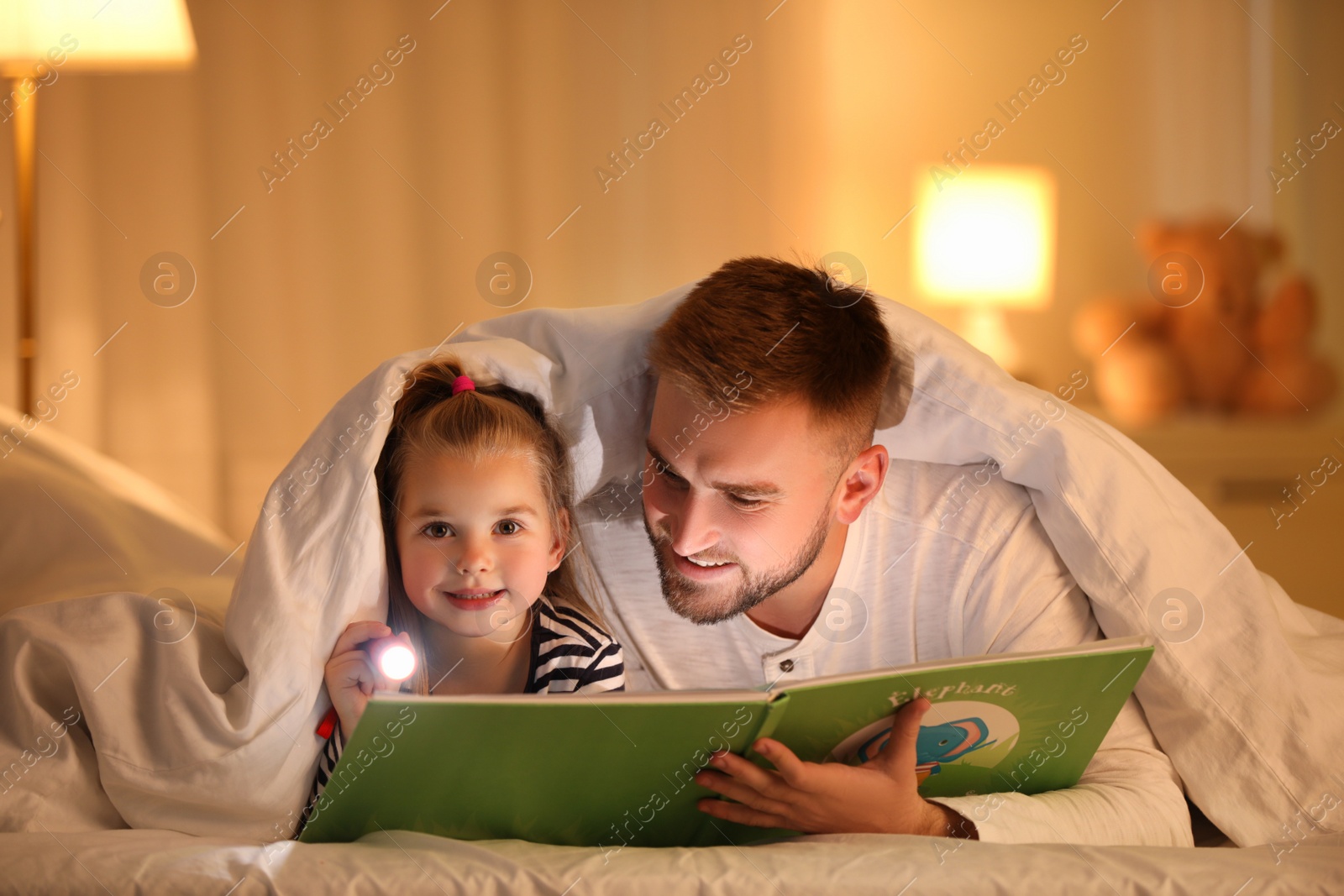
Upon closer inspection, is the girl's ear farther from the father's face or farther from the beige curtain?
the beige curtain

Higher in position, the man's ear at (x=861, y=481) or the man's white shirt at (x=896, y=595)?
the man's ear at (x=861, y=481)

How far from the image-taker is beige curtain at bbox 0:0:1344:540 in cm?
144

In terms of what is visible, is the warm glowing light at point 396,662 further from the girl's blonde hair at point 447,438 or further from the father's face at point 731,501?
the father's face at point 731,501

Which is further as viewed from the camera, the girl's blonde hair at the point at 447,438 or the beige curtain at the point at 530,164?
the beige curtain at the point at 530,164

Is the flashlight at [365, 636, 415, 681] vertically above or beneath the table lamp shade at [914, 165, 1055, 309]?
beneath

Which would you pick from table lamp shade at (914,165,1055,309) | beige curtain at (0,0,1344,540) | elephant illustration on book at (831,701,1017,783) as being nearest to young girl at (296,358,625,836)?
elephant illustration on book at (831,701,1017,783)

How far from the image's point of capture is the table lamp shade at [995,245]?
1487mm

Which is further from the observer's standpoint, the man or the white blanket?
the man

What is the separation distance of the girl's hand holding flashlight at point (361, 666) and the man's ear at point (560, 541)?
167 millimetres

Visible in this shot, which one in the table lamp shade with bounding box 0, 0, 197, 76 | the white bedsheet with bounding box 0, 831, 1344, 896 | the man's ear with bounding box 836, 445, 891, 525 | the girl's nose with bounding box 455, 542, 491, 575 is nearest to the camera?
the white bedsheet with bounding box 0, 831, 1344, 896

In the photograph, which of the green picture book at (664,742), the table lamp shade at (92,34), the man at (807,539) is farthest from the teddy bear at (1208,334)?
the table lamp shade at (92,34)

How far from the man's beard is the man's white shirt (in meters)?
0.01

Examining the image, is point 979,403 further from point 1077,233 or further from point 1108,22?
point 1108,22

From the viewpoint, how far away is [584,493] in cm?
92
